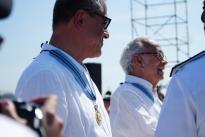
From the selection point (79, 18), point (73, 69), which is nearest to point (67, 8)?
point (79, 18)

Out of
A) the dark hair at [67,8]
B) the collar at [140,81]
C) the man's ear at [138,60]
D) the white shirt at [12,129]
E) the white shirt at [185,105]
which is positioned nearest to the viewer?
the white shirt at [12,129]

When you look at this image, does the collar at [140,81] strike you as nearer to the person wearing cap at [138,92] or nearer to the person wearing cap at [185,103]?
the person wearing cap at [138,92]

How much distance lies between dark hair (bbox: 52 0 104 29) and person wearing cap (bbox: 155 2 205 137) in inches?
24.9

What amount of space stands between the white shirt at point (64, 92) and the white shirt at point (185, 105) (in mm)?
321

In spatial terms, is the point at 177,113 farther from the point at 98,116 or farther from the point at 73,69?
the point at 73,69

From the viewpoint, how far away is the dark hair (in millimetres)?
2619

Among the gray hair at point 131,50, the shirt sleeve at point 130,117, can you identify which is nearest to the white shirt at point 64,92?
the shirt sleeve at point 130,117

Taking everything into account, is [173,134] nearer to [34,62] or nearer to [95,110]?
[95,110]

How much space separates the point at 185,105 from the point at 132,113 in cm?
138

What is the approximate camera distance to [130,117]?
3.59m

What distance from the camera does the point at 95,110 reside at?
2.45 meters

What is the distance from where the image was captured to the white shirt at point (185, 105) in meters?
2.20

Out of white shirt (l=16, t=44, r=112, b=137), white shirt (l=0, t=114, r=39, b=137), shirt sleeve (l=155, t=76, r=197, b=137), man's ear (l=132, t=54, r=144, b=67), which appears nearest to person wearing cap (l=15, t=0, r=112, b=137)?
white shirt (l=16, t=44, r=112, b=137)

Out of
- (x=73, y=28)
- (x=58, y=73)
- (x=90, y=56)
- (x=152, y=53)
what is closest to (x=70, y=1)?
(x=73, y=28)
